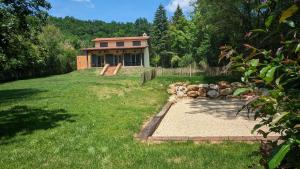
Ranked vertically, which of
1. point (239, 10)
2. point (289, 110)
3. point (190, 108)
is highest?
point (239, 10)

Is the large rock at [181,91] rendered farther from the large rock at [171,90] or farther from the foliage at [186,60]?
the foliage at [186,60]

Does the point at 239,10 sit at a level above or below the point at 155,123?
above

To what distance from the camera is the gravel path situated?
31.1 ft

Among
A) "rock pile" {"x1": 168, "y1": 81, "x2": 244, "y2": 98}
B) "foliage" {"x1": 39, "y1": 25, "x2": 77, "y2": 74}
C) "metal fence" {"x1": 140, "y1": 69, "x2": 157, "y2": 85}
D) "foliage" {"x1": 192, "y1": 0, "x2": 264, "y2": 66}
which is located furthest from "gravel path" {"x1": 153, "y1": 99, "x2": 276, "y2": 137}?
"foliage" {"x1": 39, "y1": 25, "x2": 77, "y2": 74}

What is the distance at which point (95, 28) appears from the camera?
4572 inches

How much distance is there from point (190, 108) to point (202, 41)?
49.4 metres

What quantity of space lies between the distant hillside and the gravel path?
308 ft

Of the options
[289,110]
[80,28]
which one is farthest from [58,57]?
[80,28]

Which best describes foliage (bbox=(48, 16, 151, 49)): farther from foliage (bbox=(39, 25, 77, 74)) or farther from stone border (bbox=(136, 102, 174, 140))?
stone border (bbox=(136, 102, 174, 140))

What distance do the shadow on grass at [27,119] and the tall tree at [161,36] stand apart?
66.2m

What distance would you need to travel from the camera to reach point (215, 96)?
1817cm

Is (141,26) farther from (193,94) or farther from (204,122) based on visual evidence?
(204,122)

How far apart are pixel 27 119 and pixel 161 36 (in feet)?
271

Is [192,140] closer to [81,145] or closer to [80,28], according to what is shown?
[81,145]
